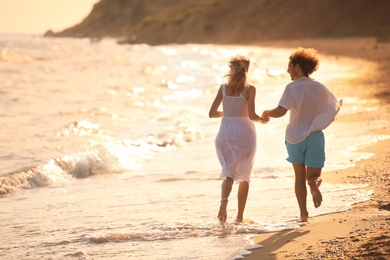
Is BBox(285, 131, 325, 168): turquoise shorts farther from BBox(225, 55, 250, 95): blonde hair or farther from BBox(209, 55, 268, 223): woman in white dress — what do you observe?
BBox(225, 55, 250, 95): blonde hair

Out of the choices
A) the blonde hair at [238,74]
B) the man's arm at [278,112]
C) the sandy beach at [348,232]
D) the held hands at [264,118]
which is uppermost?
the blonde hair at [238,74]

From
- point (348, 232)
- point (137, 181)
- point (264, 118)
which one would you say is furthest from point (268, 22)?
point (348, 232)

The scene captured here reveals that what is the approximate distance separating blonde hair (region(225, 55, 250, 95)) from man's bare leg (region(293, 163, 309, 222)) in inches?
35.6

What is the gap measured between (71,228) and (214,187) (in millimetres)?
2378

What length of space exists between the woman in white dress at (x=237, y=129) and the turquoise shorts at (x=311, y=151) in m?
0.52

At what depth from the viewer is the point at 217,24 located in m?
118

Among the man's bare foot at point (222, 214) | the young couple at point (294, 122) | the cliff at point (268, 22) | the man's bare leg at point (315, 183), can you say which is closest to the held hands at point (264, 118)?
the young couple at point (294, 122)

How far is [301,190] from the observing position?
25.4ft

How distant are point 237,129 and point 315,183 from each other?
0.96 m

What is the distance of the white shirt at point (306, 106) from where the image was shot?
304 inches

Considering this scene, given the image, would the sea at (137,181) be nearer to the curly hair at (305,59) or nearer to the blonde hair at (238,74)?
the blonde hair at (238,74)

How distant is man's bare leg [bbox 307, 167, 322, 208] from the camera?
753cm

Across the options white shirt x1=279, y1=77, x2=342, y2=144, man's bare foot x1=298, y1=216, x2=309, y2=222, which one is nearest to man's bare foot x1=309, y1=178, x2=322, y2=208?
man's bare foot x1=298, y1=216, x2=309, y2=222

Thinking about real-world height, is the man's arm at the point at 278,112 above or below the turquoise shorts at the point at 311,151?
above
